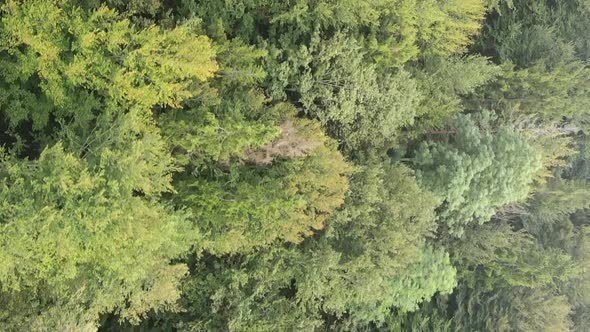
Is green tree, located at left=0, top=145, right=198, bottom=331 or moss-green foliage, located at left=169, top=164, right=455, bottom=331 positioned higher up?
Answer: green tree, located at left=0, top=145, right=198, bottom=331

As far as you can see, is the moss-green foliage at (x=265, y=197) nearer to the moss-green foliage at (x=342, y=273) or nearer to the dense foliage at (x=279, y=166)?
the dense foliage at (x=279, y=166)

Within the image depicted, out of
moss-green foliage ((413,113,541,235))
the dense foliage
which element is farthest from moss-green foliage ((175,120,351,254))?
moss-green foliage ((413,113,541,235))

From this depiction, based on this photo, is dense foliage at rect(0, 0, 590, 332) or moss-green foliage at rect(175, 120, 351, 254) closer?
dense foliage at rect(0, 0, 590, 332)

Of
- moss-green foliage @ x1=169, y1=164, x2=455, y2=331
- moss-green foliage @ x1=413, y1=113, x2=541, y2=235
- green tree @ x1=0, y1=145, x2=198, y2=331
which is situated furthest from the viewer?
moss-green foliage @ x1=413, y1=113, x2=541, y2=235

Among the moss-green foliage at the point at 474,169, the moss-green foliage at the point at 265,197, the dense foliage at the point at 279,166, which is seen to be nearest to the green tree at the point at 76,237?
the dense foliage at the point at 279,166

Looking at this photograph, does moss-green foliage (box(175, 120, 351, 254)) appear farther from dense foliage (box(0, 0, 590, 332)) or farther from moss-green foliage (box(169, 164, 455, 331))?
moss-green foliage (box(169, 164, 455, 331))

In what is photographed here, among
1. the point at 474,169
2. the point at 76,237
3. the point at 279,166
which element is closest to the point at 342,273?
the point at 279,166

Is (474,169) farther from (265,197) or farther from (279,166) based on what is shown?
(265,197)

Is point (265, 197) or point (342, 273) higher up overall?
point (265, 197)
